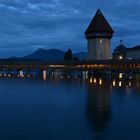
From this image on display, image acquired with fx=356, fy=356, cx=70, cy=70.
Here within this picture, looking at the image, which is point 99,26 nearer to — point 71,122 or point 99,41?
point 99,41

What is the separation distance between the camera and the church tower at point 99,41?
70.4m

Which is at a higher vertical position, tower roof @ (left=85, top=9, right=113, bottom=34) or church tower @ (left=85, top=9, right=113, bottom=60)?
tower roof @ (left=85, top=9, right=113, bottom=34)

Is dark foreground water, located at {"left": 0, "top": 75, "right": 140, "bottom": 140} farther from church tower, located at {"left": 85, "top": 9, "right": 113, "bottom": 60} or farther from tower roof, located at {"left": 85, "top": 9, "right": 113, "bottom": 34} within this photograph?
tower roof, located at {"left": 85, "top": 9, "right": 113, "bottom": 34}

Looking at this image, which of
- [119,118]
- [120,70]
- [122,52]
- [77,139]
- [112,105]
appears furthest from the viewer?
[122,52]

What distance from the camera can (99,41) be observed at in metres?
70.2

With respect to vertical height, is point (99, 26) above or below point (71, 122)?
above

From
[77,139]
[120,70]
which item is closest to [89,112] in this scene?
[77,139]

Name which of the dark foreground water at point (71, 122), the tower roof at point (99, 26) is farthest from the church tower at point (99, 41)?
the dark foreground water at point (71, 122)

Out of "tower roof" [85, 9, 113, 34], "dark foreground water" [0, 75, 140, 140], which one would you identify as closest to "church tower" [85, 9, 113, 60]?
"tower roof" [85, 9, 113, 34]

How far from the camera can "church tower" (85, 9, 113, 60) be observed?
7038cm

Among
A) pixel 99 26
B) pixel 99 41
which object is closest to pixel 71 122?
pixel 99 41

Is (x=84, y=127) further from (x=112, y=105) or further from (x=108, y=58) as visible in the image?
(x=108, y=58)

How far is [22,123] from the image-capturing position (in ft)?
53.6

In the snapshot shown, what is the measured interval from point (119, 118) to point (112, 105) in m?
5.13
